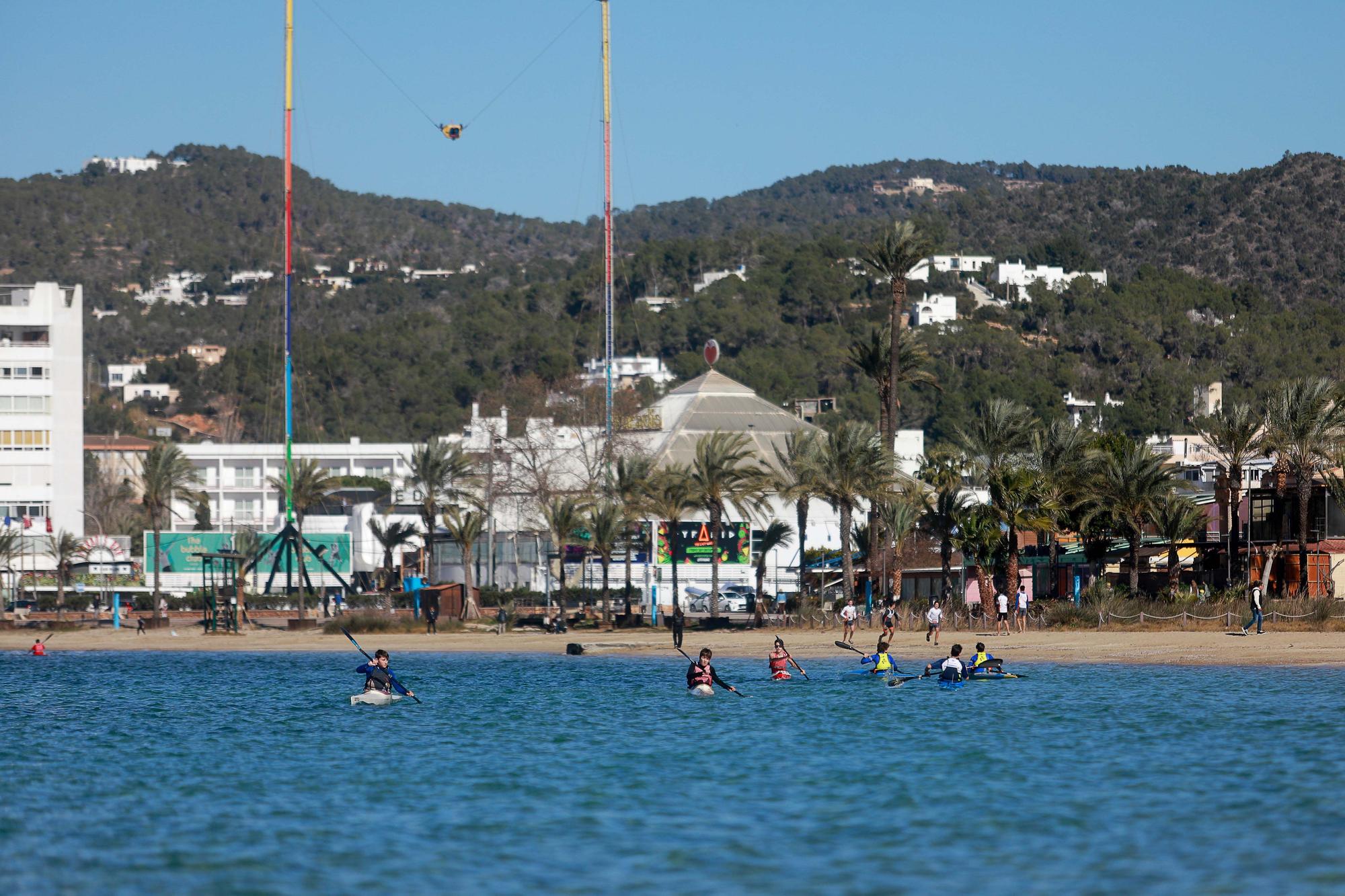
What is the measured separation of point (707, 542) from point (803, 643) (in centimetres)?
2067

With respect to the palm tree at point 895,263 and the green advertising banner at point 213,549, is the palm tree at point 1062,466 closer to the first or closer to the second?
the palm tree at point 895,263

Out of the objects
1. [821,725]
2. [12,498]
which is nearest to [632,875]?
[821,725]

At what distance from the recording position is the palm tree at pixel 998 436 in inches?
2478

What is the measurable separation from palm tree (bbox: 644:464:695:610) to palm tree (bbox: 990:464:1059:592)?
15.1m

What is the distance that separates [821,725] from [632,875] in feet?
54.1

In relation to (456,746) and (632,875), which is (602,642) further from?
(632,875)

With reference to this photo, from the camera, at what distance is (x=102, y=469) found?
564 ft

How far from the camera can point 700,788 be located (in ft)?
87.7

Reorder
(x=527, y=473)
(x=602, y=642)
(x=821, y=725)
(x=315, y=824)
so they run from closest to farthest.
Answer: (x=315, y=824) < (x=821, y=725) < (x=602, y=642) < (x=527, y=473)

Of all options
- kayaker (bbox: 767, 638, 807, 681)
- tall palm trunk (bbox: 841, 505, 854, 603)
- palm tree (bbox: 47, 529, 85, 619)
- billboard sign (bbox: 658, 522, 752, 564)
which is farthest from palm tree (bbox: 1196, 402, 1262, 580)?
palm tree (bbox: 47, 529, 85, 619)

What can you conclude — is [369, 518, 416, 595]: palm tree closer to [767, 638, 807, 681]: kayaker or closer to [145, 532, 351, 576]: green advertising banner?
[145, 532, 351, 576]: green advertising banner

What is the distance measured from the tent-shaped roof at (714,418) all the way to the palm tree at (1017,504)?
45.3 metres

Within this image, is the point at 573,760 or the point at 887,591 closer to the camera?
the point at 573,760

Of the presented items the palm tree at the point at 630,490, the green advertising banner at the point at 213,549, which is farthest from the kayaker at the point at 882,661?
the green advertising banner at the point at 213,549
